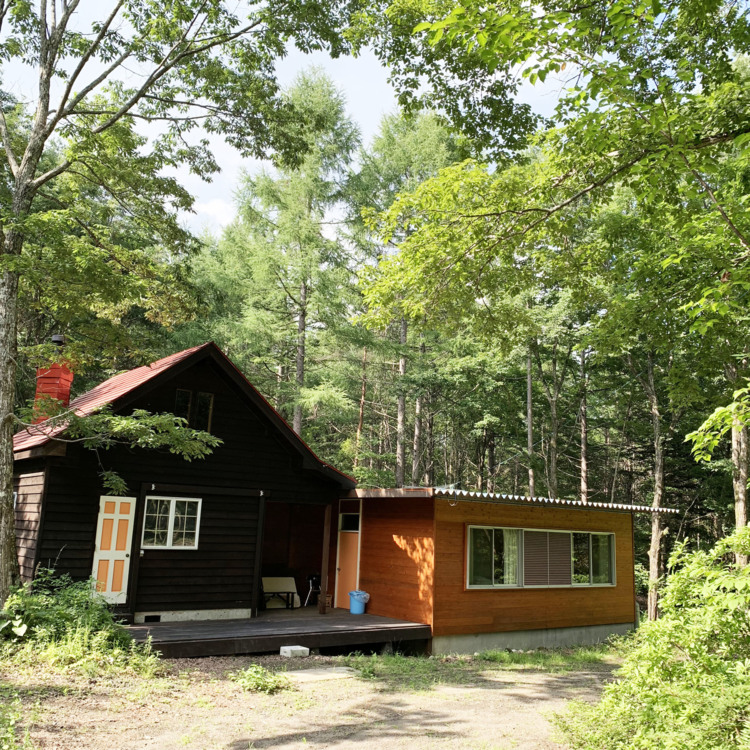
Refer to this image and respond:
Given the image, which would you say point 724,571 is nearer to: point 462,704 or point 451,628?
point 462,704

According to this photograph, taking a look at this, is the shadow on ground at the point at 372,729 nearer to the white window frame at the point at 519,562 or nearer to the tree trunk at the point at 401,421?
the white window frame at the point at 519,562

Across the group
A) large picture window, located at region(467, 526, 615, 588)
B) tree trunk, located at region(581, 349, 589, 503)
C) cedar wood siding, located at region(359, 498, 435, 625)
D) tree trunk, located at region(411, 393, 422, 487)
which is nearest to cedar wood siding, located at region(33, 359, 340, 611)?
cedar wood siding, located at region(359, 498, 435, 625)

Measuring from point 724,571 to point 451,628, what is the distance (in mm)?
8046

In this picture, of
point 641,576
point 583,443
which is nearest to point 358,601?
point 583,443

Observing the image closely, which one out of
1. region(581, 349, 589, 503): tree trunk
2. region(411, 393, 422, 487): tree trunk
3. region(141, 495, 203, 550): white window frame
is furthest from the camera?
region(581, 349, 589, 503): tree trunk

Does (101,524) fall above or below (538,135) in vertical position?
below

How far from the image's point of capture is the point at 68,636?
7.33 meters

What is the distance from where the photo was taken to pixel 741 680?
12.0ft

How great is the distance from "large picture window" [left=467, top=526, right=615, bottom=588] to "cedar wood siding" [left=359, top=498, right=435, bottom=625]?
93 centimetres

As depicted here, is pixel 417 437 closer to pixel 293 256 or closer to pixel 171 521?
pixel 293 256

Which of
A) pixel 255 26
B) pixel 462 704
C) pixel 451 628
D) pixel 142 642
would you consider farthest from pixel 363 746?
pixel 255 26

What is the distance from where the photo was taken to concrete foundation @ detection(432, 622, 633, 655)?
11.3 metres

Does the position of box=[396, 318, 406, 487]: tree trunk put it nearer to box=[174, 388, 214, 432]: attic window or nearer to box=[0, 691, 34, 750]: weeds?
box=[174, 388, 214, 432]: attic window

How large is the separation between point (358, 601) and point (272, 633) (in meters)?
3.05
